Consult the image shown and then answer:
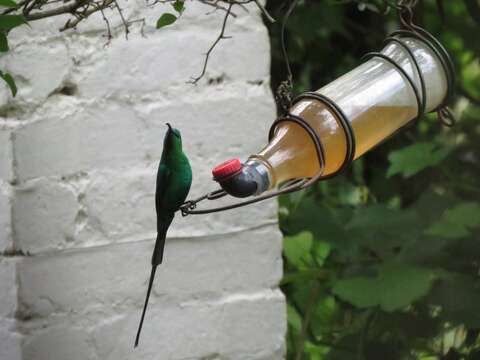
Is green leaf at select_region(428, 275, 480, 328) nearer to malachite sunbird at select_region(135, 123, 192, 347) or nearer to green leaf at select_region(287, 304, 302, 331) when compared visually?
green leaf at select_region(287, 304, 302, 331)

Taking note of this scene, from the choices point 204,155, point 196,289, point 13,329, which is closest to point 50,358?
point 13,329

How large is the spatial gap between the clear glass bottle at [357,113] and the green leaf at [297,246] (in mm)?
680

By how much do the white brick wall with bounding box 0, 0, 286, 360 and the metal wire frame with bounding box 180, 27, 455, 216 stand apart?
0.32 metres

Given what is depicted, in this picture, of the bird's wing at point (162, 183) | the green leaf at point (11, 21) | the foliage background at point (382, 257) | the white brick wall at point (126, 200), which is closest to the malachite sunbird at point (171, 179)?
the bird's wing at point (162, 183)

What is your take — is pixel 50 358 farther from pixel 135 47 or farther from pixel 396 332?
pixel 396 332

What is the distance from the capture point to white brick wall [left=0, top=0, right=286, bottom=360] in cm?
114

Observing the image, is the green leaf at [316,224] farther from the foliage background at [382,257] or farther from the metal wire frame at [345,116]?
A: the metal wire frame at [345,116]

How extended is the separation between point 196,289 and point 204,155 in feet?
0.61

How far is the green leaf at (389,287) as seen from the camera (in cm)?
134

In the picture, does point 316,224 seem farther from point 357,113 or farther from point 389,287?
point 357,113

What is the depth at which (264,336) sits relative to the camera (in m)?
1.30

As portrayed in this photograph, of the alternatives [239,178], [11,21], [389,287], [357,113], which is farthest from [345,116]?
[389,287]

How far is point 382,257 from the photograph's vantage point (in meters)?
1.58

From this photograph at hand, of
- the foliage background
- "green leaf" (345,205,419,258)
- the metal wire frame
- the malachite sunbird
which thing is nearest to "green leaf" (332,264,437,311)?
the foliage background
